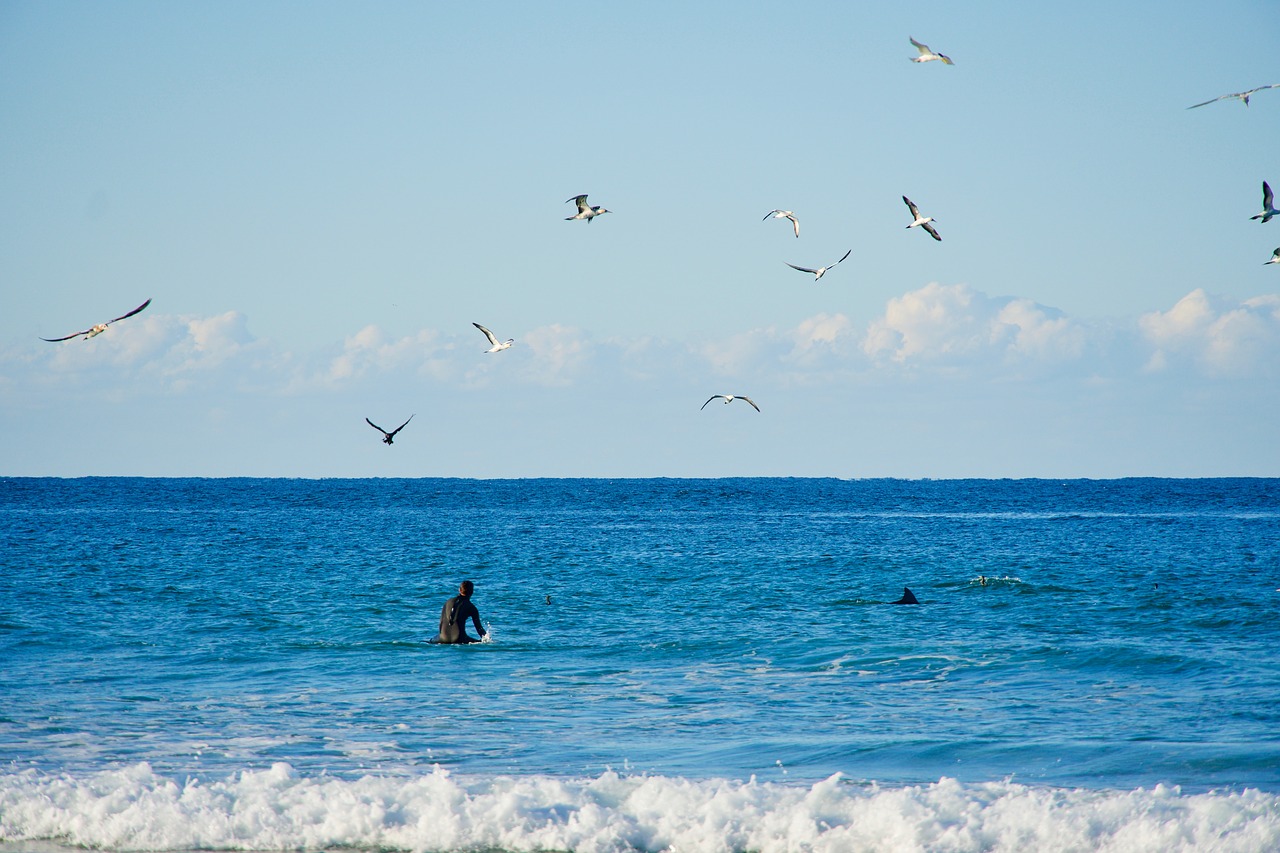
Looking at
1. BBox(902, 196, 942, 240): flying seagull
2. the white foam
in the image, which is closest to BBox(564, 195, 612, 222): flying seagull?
BBox(902, 196, 942, 240): flying seagull

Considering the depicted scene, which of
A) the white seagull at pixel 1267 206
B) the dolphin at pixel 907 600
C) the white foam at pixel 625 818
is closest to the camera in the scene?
the white foam at pixel 625 818

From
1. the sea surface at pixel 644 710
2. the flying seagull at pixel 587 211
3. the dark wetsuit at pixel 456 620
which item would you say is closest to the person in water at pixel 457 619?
the dark wetsuit at pixel 456 620

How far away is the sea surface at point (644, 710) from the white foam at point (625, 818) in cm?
3

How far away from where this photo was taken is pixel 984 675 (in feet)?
57.6

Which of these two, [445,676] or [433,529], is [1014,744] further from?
[433,529]

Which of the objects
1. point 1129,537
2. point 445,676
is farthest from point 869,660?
point 1129,537

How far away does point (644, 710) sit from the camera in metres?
15.0

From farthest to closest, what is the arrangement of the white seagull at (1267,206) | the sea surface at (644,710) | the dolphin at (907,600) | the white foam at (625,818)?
1. the dolphin at (907,600)
2. the white seagull at (1267,206)
3. the sea surface at (644,710)
4. the white foam at (625,818)

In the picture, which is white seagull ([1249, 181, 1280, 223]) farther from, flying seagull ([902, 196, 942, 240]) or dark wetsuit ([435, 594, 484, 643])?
dark wetsuit ([435, 594, 484, 643])

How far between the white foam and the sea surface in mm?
29

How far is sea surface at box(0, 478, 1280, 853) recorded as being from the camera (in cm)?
1034

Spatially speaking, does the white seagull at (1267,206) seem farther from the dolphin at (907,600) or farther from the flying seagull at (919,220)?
the dolphin at (907,600)

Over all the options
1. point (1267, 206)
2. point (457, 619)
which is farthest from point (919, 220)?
point (457, 619)

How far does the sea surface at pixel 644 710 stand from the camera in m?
10.3
